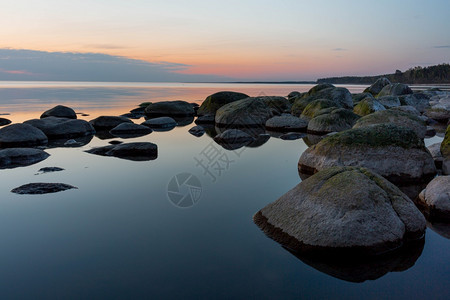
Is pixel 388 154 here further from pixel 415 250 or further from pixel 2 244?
pixel 2 244

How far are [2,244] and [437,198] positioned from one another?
750 cm

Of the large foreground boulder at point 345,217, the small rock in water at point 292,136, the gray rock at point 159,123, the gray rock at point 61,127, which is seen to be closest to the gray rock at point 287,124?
the small rock in water at point 292,136

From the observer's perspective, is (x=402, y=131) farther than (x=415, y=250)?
Yes

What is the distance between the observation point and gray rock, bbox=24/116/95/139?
15.6m

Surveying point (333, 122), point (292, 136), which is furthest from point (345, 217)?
point (333, 122)

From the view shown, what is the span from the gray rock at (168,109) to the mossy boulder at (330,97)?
8.40 metres

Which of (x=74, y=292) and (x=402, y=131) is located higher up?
(x=402, y=131)

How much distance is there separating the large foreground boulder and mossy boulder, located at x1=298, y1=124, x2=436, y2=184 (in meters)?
2.90

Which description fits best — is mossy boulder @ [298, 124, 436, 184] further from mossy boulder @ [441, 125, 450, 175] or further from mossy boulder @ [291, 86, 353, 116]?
mossy boulder @ [291, 86, 353, 116]

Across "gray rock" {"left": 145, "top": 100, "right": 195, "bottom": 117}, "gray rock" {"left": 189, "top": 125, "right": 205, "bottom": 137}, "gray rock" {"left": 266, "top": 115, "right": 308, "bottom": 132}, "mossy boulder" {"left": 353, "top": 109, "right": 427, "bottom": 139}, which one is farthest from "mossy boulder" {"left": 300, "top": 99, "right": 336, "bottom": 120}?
"gray rock" {"left": 145, "top": 100, "right": 195, "bottom": 117}

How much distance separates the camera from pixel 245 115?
21.0 metres

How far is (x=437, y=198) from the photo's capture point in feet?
21.9

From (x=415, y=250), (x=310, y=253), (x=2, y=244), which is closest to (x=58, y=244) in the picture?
(x=2, y=244)

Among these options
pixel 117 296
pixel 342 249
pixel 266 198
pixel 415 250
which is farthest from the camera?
pixel 266 198
